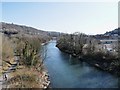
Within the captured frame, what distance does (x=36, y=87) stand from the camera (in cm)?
1920

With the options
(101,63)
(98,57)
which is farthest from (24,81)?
(98,57)

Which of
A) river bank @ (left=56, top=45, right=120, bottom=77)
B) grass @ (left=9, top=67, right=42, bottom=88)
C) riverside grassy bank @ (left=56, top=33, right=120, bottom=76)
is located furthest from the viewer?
riverside grassy bank @ (left=56, top=33, right=120, bottom=76)

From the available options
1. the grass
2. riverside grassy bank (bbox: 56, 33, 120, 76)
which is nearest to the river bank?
riverside grassy bank (bbox: 56, 33, 120, 76)

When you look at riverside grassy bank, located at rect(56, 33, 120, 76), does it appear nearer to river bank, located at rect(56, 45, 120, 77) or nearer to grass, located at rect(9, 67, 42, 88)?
river bank, located at rect(56, 45, 120, 77)

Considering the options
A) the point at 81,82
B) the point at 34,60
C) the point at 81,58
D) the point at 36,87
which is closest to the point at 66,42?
the point at 81,58

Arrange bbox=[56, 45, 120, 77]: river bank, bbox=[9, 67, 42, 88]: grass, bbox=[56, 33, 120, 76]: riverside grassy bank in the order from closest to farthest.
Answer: bbox=[9, 67, 42, 88]: grass
bbox=[56, 45, 120, 77]: river bank
bbox=[56, 33, 120, 76]: riverside grassy bank

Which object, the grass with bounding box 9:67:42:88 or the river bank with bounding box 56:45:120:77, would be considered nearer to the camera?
the grass with bounding box 9:67:42:88

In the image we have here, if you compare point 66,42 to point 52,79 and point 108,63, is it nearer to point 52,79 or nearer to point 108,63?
point 108,63

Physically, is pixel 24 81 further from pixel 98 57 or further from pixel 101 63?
pixel 98 57

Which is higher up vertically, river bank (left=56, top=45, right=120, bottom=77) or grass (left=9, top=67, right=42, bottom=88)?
grass (left=9, top=67, right=42, bottom=88)

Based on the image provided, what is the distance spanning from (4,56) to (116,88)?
743 inches

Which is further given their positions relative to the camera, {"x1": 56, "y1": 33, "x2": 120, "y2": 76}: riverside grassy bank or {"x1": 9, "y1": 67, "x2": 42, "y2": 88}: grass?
{"x1": 56, "y1": 33, "x2": 120, "y2": 76}: riverside grassy bank

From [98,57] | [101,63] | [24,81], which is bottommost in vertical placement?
[101,63]

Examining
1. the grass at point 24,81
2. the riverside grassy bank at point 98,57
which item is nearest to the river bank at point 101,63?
the riverside grassy bank at point 98,57
